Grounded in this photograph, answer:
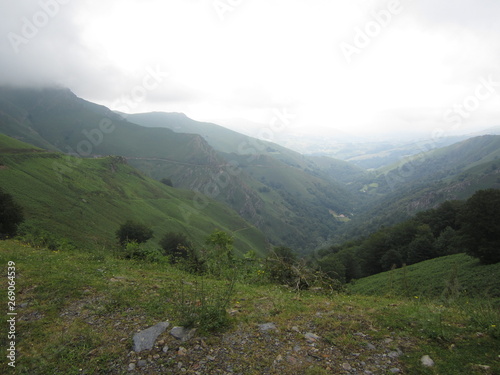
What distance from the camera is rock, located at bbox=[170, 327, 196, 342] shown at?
5883 millimetres

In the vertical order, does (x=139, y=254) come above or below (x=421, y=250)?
above

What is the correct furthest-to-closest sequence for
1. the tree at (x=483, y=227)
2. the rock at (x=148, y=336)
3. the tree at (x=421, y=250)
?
the tree at (x=421, y=250), the tree at (x=483, y=227), the rock at (x=148, y=336)

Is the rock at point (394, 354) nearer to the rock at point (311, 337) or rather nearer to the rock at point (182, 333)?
the rock at point (311, 337)

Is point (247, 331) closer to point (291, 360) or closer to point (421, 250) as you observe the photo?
point (291, 360)

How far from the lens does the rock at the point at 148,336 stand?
5617 mm

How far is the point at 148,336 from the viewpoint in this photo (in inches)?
234

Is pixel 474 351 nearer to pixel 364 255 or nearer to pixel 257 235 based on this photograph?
pixel 364 255

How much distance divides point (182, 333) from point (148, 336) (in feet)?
2.61

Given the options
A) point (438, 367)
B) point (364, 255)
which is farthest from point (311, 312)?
point (364, 255)

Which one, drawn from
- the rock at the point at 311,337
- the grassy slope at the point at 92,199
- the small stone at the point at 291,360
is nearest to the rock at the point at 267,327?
the rock at the point at 311,337

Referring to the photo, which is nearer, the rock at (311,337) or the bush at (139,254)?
the rock at (311,337)

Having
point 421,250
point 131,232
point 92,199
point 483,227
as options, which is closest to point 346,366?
point 483,227

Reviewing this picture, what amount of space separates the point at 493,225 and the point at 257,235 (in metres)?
112

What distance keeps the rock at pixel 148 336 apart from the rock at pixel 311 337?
140 inches
